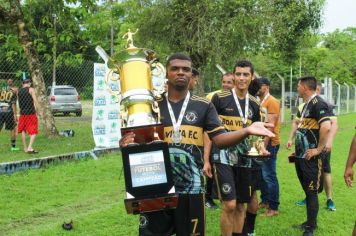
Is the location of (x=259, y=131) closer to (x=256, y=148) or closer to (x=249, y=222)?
(x=256, y=148)

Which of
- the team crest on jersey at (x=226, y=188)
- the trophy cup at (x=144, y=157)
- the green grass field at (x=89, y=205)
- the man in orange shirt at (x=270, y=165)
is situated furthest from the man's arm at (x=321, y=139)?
the trophy cup at (x=144, y=157)

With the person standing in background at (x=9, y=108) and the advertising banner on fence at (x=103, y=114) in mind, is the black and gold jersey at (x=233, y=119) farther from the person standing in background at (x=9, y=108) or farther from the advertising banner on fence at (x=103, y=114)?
the person standing in background at (x=9, y=108)

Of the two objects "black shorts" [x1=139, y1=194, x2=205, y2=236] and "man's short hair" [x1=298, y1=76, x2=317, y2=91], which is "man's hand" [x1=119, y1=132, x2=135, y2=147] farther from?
"man's short hair" [x1=298, y1=76, x2=317, y2=91]

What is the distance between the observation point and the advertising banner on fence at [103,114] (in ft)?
40.4

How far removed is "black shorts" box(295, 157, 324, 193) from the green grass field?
0.61m

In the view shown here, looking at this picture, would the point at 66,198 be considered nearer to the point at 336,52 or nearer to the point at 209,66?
the point at 209,66

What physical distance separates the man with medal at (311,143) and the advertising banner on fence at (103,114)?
6551mm

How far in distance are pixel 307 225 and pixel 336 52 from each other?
159 ft

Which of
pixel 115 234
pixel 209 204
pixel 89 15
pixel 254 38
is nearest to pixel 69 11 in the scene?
pixel 89 15

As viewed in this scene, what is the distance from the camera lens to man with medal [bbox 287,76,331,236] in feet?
20.3

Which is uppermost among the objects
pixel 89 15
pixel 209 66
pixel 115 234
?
pixel 89 15

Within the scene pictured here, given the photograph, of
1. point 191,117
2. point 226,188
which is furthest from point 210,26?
point 191,117

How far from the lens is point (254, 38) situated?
1798cm

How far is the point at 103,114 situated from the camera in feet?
41.2
